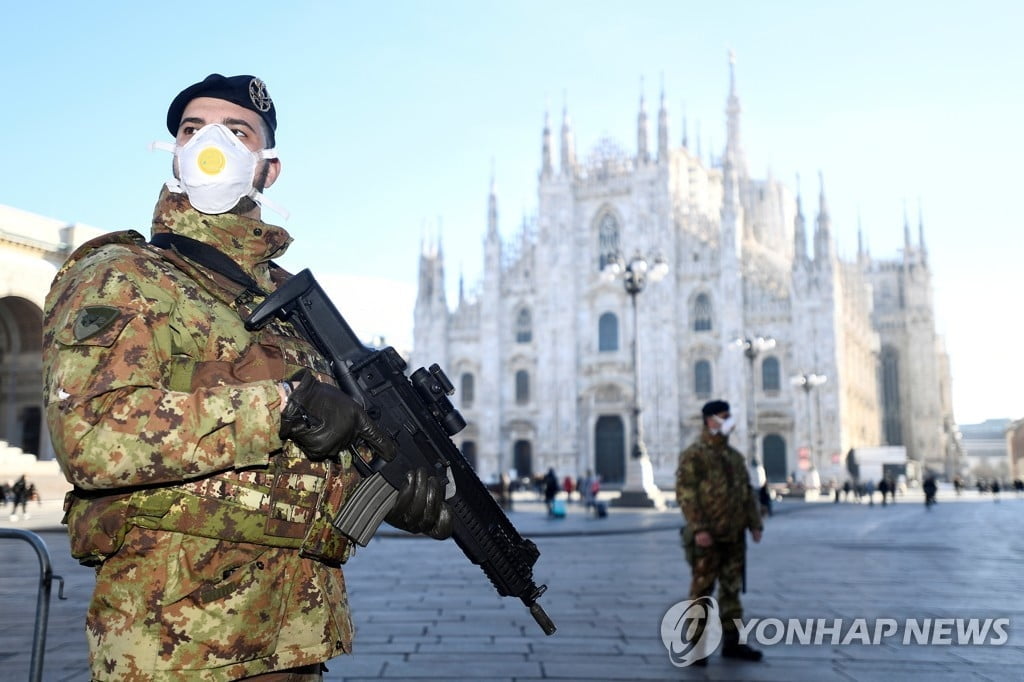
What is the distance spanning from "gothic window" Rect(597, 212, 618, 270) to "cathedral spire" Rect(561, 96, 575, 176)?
2937mm

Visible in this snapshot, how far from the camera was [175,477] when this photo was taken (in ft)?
6.07

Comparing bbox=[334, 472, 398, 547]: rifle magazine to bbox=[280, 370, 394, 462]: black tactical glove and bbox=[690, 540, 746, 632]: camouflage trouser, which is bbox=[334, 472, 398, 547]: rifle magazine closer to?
bbox=[280, 370, 394, 462]: black tactical glove

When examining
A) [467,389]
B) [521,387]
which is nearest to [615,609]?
[521,387]

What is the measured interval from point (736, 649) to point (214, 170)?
14.7ft

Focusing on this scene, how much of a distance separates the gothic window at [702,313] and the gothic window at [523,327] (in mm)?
8161

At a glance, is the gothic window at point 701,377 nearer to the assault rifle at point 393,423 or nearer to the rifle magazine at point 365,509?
the assault rifle at point 393,423

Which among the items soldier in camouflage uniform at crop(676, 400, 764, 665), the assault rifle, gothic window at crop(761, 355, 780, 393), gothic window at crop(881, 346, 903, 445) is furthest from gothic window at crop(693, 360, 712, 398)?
the assault rifle

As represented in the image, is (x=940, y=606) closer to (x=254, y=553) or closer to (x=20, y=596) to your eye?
(x=254, y=553)

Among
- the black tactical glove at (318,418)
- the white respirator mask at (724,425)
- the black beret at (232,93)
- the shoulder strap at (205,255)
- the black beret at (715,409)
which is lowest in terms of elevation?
the black tactical glove at (318,418)

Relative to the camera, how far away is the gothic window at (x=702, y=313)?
138ft

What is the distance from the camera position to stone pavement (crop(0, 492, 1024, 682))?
16.2 ft

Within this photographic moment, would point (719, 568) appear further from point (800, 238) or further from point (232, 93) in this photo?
point (800, 238)

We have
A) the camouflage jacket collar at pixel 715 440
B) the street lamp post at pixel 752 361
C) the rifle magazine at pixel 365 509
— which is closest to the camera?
the rifle magazine at pixel 365 509

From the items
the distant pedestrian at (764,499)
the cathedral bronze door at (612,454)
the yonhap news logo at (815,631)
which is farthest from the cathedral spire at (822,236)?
the yonhap news logo at (815,631)
